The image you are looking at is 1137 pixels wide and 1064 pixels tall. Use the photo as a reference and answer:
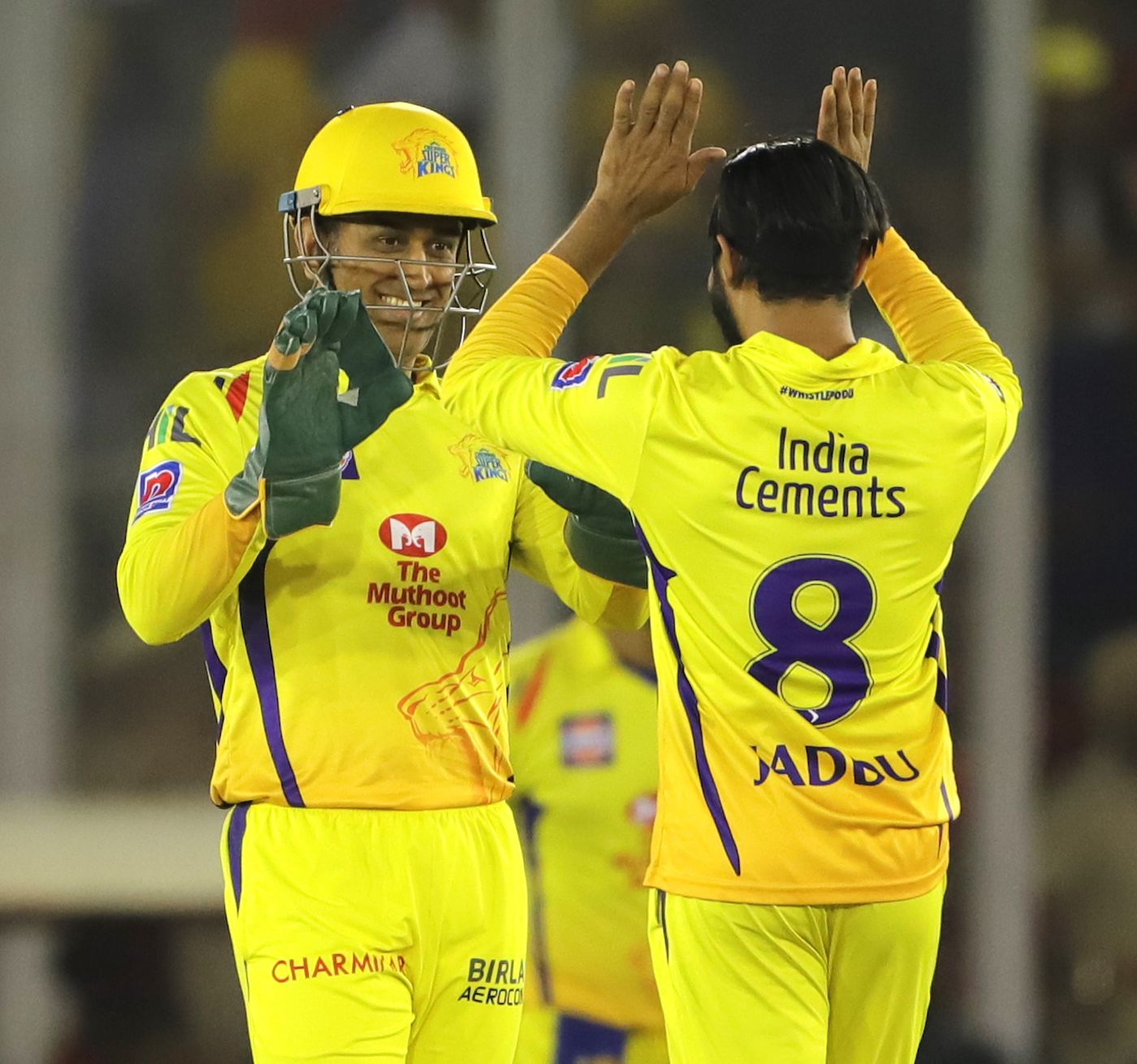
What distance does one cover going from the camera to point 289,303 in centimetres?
469

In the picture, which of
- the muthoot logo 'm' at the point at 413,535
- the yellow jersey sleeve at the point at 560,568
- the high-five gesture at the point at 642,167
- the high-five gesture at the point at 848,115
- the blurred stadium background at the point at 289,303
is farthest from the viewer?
the blurred stadium background at the point at 289,303

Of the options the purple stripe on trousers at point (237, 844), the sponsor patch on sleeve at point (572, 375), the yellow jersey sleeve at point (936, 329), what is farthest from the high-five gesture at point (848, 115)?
the purple stripe on trousers at point (237, 844)

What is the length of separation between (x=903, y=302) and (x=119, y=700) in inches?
119

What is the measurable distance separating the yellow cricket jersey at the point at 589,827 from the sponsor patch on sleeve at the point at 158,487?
A: 1.40 meters

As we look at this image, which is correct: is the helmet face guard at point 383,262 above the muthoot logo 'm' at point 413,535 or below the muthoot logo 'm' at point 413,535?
above

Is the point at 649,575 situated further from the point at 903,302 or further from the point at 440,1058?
the point at 440,1058

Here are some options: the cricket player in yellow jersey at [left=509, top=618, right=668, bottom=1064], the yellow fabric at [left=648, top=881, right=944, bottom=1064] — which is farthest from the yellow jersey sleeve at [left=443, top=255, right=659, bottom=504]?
the cricket player in yellow jersey at [left=509, top=618, right=668, bottom=1064]

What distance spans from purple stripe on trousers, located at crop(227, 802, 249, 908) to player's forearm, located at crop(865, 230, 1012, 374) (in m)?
1.06

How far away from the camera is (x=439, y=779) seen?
2.36m

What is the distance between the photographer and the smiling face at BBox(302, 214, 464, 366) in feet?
8.09

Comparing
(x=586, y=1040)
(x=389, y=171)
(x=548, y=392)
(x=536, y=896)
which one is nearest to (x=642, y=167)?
(x=548, y=392)

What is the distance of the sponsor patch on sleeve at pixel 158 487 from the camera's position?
7.45ft

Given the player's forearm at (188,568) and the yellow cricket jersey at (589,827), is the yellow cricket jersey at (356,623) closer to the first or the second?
the player's forearm at (188,568)

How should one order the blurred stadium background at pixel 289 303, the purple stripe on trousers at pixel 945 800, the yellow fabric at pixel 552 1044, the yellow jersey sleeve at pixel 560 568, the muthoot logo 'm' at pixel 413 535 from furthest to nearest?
the blurred stadium background at pixel 289 303 → the yellow fabric at pixel 552 1044 → the yellow jersey sleeve at pixel 560 568 → the muthoot logo 'm' at pixel 413 535 → the purple stripe on trousers at pixel 945 800
